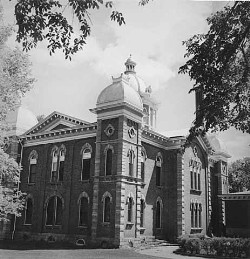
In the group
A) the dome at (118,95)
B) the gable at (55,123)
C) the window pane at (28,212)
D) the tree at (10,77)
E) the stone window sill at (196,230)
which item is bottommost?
the stone window sill at (196,230)

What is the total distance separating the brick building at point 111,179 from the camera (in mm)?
27516

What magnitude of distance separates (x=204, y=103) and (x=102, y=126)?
19.3 m

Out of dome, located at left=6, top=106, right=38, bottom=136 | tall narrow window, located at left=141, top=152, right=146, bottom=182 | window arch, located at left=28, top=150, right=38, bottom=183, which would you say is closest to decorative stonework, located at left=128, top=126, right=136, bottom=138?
tall narrow window, located at left=141, top=152, right=146, bottom=182

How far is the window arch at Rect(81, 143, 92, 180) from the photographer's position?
1173 inches

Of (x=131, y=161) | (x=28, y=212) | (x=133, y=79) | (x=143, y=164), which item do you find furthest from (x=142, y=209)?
(x=133, y=79)

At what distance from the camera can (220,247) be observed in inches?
863

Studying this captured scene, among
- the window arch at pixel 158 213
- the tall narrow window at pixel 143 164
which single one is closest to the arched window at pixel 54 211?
the tall narrow window at pixel 143 164

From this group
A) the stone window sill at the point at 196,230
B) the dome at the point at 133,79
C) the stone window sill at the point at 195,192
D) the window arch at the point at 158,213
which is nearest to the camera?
the window arch at the point at 158,213

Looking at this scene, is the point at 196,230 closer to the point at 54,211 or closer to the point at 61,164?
the point at 54,211

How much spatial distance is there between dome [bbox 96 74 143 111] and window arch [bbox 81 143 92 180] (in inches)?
145

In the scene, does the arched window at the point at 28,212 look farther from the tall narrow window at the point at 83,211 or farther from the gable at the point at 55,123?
the gable at the point at 55,123

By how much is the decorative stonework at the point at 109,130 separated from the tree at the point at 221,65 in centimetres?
1775

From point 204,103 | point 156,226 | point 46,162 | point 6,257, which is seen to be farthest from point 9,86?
point 156,226

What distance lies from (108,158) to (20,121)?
11394 millimetres
